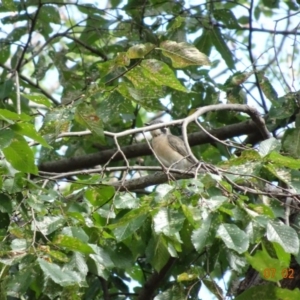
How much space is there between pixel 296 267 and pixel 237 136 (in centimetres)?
206

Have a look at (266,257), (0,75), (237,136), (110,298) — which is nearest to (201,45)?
(237,136)

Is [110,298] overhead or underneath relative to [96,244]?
underneath

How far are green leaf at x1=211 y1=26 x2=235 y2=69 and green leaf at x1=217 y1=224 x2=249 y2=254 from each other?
344cm

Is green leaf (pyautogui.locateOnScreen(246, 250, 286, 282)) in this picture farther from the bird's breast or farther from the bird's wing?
the bird's breast

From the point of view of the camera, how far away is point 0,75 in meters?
7.13

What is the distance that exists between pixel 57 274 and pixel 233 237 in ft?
2.34

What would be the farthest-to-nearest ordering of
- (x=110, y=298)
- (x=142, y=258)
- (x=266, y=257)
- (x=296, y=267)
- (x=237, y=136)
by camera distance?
(x=237, y=136) → (x=142, y=258) → (x=110, y=298) → (x=296, y=267) → (x=266, y=257)

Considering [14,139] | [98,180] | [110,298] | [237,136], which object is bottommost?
[110,298]

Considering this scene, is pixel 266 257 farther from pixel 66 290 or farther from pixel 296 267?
pixel 296 267

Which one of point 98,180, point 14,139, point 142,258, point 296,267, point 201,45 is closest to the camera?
point 14,139

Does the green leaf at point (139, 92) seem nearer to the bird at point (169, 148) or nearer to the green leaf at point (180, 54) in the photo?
the green leaf at point (180, 54)

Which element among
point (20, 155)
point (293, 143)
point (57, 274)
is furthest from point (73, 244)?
point (293, 143)

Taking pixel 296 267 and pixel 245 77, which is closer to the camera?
pixel 296 267

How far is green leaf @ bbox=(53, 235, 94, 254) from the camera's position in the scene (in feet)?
11.4
